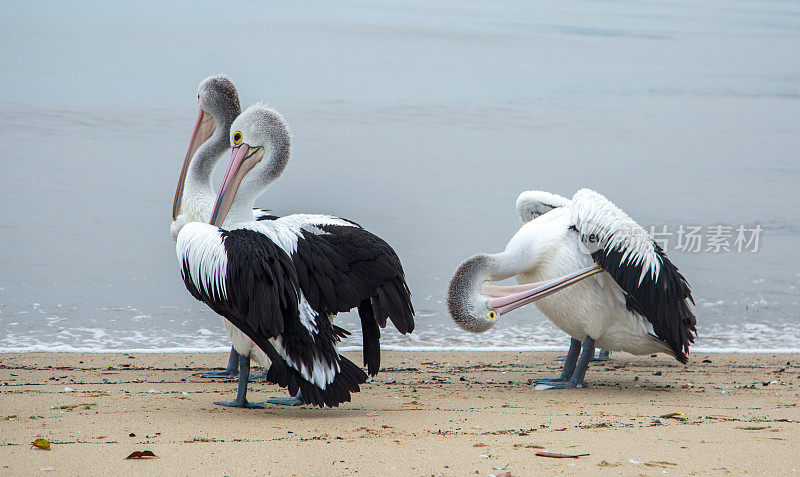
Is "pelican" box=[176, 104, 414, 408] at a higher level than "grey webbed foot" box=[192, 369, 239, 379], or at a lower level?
higher

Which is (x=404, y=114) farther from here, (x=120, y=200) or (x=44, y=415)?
(x=44, y=415)

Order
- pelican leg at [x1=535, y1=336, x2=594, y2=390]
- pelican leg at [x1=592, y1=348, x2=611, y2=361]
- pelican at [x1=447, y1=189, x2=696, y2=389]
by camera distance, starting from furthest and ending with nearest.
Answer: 1. pelican leg at [x1=592, y1=348, x2=611, y2=361]
2. pelican leg at [x1=535, y1=336, x2=594, y2=390]
3. pelican at [x1=447, y1=189, x2=696, y2=389]

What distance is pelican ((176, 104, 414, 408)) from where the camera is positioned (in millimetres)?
3877

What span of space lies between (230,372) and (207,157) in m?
1.36

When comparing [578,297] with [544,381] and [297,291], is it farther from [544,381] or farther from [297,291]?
[297,291]

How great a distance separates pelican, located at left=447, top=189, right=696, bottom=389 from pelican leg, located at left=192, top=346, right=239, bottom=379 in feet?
3.84

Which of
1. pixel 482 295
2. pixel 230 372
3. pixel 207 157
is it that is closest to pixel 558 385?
pixel 482 295

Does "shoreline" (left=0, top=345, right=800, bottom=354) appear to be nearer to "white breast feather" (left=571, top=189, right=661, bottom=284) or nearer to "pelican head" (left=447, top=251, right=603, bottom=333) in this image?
"pelican head" (left=447, top=251, right=603, bottom=333)

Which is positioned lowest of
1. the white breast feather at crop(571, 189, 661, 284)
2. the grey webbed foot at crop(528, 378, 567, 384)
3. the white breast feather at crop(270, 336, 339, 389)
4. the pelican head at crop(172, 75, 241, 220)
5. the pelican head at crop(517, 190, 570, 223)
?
the grey webbed foot at crop(528, 378, 567, 384)

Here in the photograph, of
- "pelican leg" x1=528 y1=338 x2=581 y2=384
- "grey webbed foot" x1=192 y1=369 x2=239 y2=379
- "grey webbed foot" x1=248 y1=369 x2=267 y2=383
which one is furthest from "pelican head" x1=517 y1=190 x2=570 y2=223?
"grey webbed foot" x1=192 y1=369 x2=239 y2=379

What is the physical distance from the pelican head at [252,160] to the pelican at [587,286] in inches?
42.5

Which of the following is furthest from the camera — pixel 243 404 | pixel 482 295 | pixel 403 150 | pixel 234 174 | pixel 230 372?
pixel 403 150

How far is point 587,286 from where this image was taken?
491 centimetres

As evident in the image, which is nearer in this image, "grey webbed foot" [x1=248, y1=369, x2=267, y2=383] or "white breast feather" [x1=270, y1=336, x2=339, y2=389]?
"white breast feather" [x1=270, y1=336, x2=339, y2=389]
